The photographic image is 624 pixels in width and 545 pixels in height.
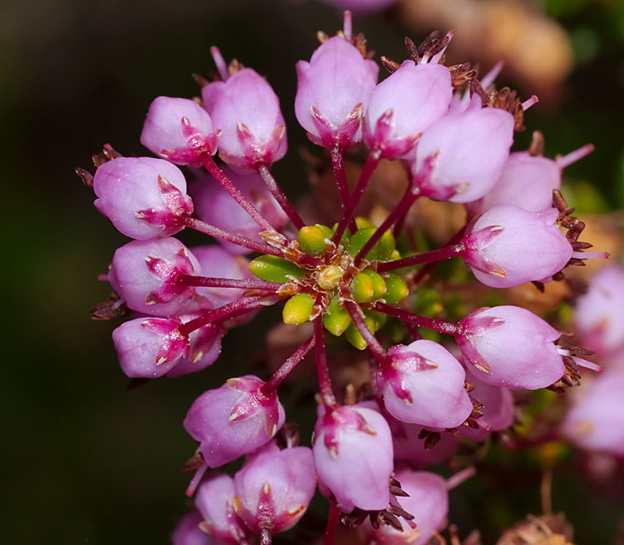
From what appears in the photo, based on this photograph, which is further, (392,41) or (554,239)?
(392,41)

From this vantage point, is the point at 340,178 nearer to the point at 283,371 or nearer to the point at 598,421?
the point at 283,371

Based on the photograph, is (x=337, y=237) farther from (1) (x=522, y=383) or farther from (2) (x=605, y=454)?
(2) (x=605, y=454)

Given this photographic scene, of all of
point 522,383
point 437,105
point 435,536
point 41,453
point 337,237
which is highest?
point 437,105

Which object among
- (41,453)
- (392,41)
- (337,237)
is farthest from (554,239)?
Answer: (41,453)

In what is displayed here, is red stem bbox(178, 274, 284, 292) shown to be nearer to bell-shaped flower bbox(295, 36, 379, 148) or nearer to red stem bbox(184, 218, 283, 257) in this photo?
red stem bbox(184, 218, 283, 257)

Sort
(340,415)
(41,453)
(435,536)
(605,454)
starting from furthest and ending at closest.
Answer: (41,453)
(605,454)
(435,536)
(340,415)

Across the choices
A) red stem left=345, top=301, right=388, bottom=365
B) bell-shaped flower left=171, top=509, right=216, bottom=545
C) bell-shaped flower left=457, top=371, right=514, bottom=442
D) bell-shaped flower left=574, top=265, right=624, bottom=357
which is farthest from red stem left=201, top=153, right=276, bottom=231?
bell-shaped flower left=574, top=265, right=624, bottom=357

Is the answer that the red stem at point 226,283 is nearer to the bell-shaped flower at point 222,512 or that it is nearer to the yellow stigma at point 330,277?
the yellow stigma at point 330,277

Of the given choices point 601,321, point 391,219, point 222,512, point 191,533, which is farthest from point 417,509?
point 601,321
